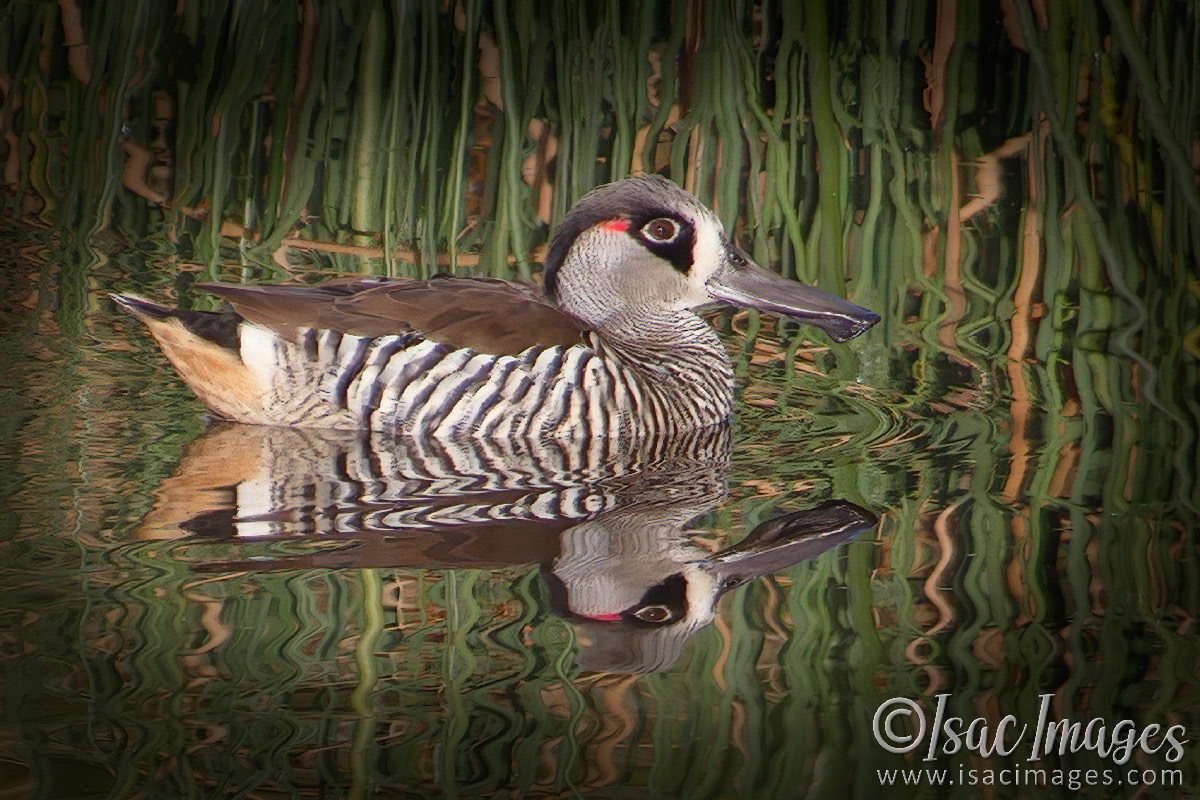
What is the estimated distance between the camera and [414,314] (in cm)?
362

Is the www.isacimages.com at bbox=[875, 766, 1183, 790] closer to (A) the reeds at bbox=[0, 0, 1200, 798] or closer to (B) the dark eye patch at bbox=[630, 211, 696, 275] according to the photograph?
(A) the reeds at bbox=[0, 0, 1200, 798]

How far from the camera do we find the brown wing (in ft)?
11.8

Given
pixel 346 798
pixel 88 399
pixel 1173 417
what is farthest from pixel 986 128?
pixel 346 798

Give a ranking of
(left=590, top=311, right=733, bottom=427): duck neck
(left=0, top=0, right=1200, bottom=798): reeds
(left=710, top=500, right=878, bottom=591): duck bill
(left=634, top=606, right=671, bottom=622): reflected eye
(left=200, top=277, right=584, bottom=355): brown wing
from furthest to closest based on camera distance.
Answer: (left=590, top=311, right=733, bottom=427): duck neck < (left=200, top=277, right=584, bottom=355): brown wing < (left=710, top=500, right=878, bottom=591): duck bill < (left=634, top=606, right=671, bottom=622): reflected eye < (left=0, top=0, right=1200, bottom=798): reeds

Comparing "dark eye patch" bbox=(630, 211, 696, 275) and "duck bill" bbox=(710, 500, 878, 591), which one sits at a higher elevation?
"dark eye patch" bbox=(630, 211, 696, 275)

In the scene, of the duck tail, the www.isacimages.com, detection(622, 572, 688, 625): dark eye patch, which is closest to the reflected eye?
detection(622, 572, 688, 625): dark eye patch

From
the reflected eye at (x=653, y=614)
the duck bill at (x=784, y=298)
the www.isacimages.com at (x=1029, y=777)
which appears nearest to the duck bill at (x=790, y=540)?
the reflected eye at (x=653, y=614)

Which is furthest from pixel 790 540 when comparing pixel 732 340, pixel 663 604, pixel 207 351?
pixel 732 340

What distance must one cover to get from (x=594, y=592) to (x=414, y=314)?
1.12 metres

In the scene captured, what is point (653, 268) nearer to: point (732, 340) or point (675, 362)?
point (675, 362)

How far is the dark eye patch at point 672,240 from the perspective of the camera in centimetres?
386

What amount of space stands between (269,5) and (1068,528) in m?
3.03

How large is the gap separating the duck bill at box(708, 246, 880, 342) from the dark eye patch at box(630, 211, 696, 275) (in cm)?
9

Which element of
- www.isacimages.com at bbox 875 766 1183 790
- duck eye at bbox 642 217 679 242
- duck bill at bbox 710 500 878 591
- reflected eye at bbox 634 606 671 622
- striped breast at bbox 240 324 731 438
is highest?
duck eye at bbox 642 217 679 242
